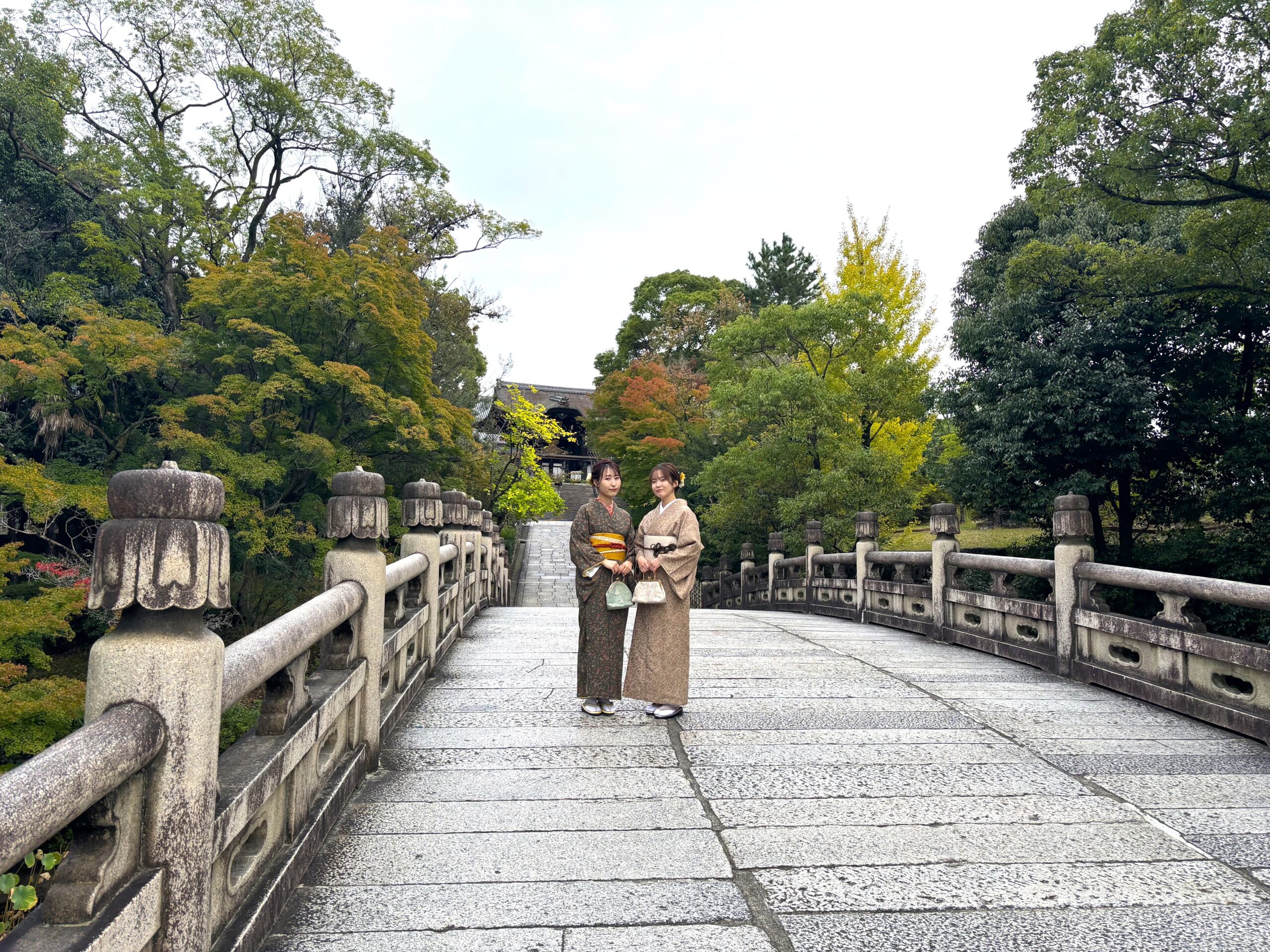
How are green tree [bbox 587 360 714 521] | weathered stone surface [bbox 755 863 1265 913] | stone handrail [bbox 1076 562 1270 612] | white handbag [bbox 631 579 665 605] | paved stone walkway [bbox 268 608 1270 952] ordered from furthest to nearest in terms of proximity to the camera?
green tree [bbox 587 360 714 521] → white handbag [bbox 631 579 665 605] → stone handrail [bbox 1076 562 1270 612] → weathered stone surface [bbox 755 863 1265 913] → paved stone walkway [bbox 268 608 1270 952]

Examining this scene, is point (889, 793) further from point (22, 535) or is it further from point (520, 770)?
point (22, 535)

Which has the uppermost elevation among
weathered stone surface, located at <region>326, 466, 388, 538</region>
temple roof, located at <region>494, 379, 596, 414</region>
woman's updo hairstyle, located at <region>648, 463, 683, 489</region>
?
temple roof, located at <region>494, 379, 596, 414</region>

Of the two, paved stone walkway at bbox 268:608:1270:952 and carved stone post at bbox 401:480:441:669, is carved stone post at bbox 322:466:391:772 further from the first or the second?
carved stone post at bbox 401:480:441:669

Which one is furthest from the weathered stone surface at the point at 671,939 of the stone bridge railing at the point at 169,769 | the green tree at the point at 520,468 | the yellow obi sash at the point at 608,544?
the green tree at the point at 520,468

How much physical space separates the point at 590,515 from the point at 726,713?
1.45 metres

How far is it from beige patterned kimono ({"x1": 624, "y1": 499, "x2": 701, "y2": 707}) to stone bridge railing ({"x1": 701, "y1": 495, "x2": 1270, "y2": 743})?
2.86 meters

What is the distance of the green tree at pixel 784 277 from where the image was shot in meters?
35.8

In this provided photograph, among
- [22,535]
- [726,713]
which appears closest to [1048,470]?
[726,713]

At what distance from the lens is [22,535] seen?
17.4m

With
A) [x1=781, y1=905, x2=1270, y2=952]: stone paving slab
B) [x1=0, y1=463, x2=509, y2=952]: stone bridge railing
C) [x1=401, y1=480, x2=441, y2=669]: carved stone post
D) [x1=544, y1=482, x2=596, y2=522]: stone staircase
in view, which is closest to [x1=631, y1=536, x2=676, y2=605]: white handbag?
[x1=401, y1=480, x2=441, y2=669]: carved stone post

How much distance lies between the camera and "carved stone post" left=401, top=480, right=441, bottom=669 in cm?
556

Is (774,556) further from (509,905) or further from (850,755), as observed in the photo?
(509,905)

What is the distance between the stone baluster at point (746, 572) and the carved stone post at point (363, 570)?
1490cm

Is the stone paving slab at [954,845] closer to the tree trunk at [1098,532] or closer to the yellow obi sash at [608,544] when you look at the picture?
the yellow obi sash at [608,544]
